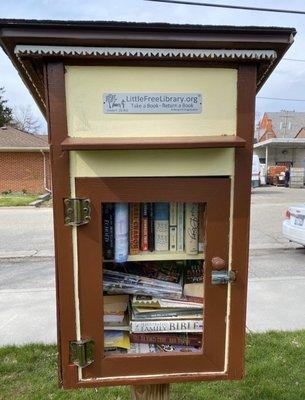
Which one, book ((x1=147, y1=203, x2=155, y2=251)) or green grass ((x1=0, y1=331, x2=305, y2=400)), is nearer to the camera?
book ((x1=147, y1=203, x2=155, y2=251))

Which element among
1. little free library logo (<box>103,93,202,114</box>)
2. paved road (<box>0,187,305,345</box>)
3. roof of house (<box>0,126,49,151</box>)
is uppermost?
roof of house (<box>0,126,49,151</box>)

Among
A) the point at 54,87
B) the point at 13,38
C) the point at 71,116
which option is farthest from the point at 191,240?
the point at 13,38

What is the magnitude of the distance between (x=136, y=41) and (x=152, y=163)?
431mm

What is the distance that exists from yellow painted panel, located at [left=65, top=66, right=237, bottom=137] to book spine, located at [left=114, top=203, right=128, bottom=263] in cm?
31

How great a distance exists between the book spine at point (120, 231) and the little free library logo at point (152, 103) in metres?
0.38

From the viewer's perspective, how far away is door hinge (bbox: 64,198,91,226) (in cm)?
136

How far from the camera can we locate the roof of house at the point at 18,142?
18.5 m

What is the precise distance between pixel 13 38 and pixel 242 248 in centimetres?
112

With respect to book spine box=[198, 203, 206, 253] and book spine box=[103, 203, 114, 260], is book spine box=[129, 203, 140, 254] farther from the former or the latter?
book spine box=[198, 203, 206, 253]

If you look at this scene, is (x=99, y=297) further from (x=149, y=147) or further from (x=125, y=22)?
(x=125, y=22)

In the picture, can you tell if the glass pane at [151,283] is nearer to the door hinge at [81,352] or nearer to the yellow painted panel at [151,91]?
the door hinge at [81,352]

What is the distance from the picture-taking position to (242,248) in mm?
1444

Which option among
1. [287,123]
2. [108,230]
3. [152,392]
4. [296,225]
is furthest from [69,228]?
[287,123]

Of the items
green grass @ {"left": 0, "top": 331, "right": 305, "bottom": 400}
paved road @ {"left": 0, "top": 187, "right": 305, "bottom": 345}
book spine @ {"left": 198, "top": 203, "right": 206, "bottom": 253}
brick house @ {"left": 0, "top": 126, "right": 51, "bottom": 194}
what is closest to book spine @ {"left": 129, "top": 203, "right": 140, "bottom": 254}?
book spine @ {"left": 198, "top": 203, "right": 206, "bottom": 253}
